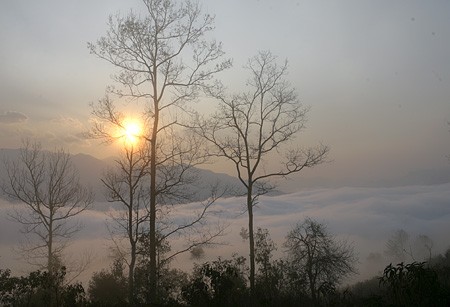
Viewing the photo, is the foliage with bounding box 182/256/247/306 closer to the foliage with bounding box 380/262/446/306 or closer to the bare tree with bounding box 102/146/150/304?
the foliage with bounding box 380/262/446/306

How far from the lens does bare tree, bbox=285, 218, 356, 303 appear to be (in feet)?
90.7

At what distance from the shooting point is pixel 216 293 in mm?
11117

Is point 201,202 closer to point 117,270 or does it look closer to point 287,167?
point 287,167

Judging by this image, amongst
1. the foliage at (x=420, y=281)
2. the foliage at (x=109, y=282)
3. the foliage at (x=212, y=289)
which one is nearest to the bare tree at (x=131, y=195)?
the foliage at (x=212, y=289)

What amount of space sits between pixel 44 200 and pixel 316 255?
1747 centimetres

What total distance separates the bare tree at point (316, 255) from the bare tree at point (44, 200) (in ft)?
48.7

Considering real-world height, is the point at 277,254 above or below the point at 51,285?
below

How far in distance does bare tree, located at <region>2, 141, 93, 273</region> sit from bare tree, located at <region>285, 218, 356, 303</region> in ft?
48.7

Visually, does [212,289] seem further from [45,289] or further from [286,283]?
[286,283]

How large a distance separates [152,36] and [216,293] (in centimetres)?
984

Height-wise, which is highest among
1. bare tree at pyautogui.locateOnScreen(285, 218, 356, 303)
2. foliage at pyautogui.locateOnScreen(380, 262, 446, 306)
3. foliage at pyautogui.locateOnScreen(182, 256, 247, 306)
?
foliage at pyautogui.locateOnScreen(380, 262, 446, 306)

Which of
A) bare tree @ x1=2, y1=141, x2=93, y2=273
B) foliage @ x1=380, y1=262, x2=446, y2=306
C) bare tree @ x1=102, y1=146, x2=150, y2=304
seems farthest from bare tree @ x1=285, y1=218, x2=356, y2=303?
foliage @ x1=380, y1=262, x2=446, y2=306

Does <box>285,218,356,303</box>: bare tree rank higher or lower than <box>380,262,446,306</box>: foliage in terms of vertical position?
lower

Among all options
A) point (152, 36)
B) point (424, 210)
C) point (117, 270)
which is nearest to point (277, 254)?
point (117, 270)
